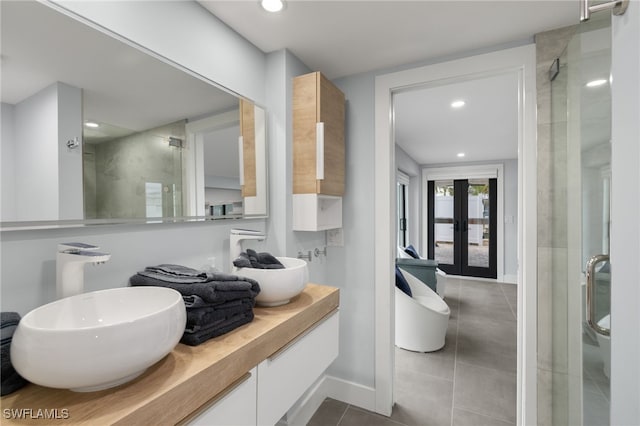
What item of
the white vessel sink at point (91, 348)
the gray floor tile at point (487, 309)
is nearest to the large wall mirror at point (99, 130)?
the white vessel sink at point (91, 348)

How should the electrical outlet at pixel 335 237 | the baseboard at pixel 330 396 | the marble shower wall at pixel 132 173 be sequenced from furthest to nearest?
1. the electrical outlet at pixel 335 237
2. the baseboard at pixel 330 396
3. the marble shower wall at pixel 132 173

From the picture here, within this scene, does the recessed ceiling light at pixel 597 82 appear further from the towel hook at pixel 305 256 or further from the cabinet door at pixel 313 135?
the towel hook at pixel 305 256

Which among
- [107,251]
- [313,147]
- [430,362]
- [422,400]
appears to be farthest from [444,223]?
[107,251]

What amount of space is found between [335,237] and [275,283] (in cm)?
102

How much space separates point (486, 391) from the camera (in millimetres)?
2254

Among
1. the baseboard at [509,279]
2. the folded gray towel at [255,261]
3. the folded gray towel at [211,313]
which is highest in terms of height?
the folded gray towel at [255,261]

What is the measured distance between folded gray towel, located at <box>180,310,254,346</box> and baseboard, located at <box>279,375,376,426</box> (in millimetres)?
1157

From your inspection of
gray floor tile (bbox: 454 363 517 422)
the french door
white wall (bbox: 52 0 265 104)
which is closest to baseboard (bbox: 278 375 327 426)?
gray floor tile (bbox: 454 363 517 422)

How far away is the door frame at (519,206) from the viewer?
5.31ft

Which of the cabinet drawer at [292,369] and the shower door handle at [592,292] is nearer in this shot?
the shower door handle at [592,292]

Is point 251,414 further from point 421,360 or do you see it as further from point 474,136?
point 474,136

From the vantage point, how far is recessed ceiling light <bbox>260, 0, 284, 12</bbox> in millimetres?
1341

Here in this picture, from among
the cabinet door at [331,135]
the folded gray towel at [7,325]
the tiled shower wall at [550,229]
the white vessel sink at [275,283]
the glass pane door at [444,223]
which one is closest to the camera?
the folded gray towel at [7,325]

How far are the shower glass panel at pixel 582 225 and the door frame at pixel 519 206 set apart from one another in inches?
4.1
